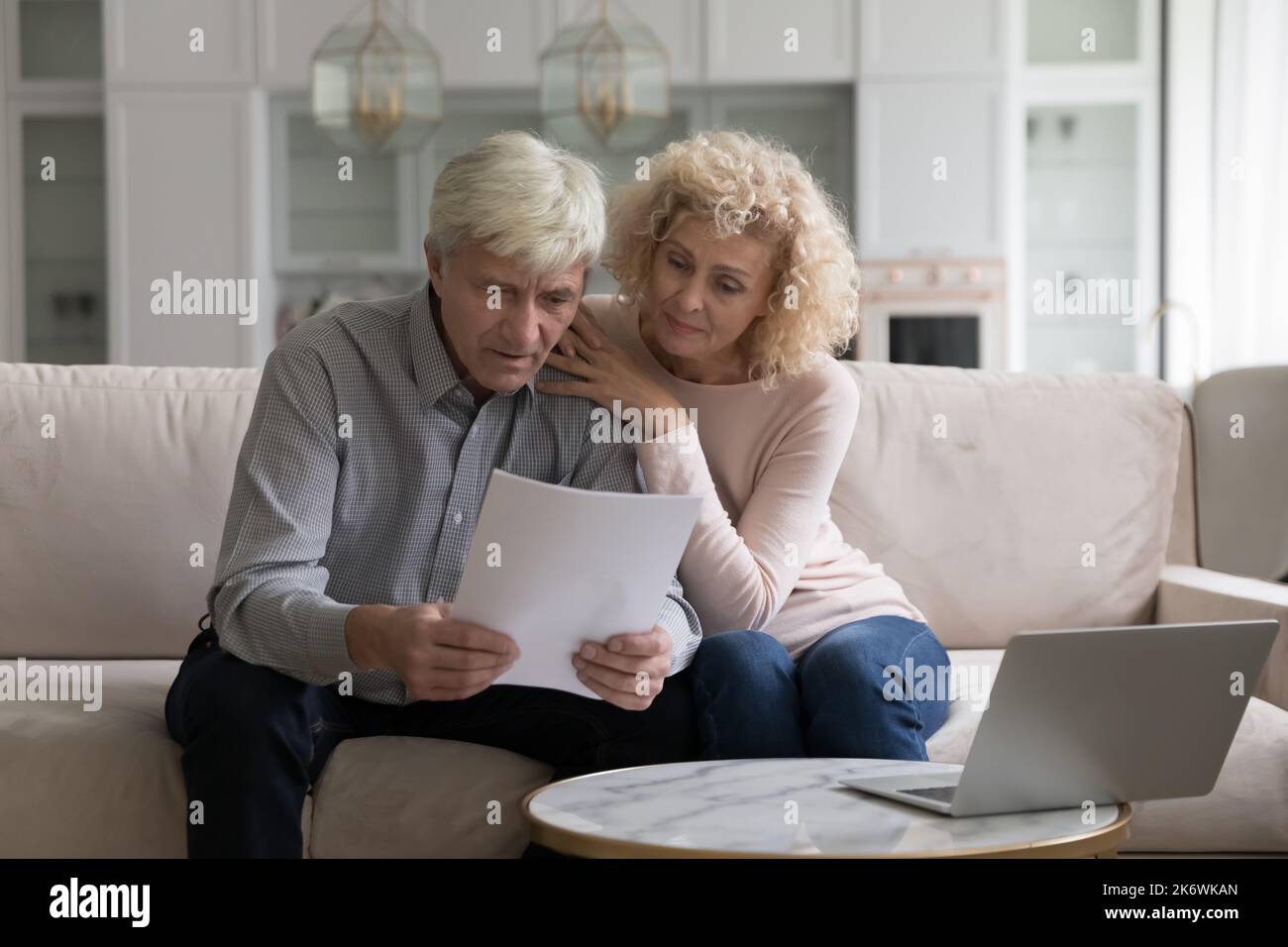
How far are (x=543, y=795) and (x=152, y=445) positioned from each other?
3.60ft

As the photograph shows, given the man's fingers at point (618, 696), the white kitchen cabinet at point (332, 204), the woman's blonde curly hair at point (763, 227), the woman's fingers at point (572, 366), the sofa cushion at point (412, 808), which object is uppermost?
the white kitchen cabinet at point (332, 204)

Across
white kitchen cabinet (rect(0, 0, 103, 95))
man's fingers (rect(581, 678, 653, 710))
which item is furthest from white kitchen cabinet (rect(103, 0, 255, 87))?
man's fingers (rect(581, 678, 653, 710))

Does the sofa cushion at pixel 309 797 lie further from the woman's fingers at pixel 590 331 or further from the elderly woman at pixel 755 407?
the woman's fingers at pixel 590 331

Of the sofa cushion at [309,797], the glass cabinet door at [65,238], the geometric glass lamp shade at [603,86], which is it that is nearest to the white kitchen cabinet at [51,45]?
the glass cabinet door at [65,238]

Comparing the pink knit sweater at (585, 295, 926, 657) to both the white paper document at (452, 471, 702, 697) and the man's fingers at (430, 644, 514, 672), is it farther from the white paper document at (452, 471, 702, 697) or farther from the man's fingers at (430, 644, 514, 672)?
the man's fingers at (430, 644, 514, 672)

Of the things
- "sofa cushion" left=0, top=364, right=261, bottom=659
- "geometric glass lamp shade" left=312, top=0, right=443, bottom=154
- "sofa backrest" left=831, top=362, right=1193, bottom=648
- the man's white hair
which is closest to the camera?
the man's white hair

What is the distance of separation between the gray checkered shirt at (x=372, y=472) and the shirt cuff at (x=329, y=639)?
0.5 inches

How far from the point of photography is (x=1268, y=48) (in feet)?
15.4

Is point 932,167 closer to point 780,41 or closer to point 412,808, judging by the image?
point 780,41

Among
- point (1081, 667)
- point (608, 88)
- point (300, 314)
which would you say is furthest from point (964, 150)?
point (1081, 667)

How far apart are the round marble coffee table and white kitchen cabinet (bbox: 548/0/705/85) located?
13.6 ft

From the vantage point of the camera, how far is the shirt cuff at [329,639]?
1.40m

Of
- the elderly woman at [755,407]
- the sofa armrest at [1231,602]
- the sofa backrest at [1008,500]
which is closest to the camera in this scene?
the elderly woman at [755,407]

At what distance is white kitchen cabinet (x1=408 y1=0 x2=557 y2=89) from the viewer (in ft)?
16.8
